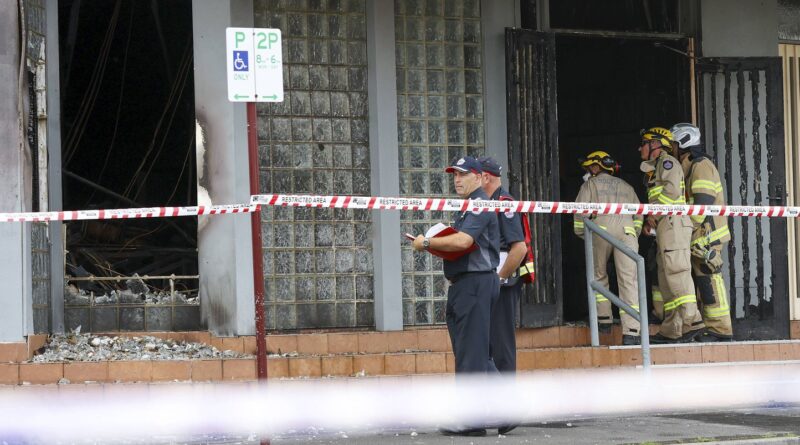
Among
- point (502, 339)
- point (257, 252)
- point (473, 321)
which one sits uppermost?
point (257, 252)

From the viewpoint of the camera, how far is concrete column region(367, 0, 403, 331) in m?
11.6

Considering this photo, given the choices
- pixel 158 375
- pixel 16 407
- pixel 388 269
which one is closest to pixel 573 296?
pixel 388 269

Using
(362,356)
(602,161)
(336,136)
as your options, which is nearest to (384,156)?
(336,136)

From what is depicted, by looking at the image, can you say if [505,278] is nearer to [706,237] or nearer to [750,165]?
[706,237]

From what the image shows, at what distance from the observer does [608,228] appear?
12.6 meters

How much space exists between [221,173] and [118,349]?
159 cm

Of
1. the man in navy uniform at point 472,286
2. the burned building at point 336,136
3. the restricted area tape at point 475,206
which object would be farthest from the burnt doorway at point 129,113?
the man in navy uniform at point 472,286

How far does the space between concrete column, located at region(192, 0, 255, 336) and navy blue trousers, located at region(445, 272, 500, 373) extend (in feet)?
8.82

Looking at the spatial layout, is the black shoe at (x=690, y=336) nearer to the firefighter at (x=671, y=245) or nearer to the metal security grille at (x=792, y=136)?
the firefighter at (x=671, y=245)

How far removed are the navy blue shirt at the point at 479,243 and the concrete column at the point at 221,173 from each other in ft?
8.65

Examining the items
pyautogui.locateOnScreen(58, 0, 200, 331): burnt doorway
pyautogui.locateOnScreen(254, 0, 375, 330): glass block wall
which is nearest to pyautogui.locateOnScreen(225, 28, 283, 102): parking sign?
pyautogui.locateOnScreen(254, 0, 375, 330): glass block wall

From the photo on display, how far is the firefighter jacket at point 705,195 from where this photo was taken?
1230cm

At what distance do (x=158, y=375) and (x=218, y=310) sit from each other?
1077 millimetres

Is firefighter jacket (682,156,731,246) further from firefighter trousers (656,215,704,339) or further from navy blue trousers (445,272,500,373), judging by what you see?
navy blue trousers (445,272,500,373)
